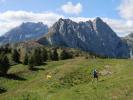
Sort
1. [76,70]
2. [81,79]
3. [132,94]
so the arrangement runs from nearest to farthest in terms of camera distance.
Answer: [132,94] → [81,79] → [76,70]

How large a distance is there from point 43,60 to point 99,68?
208 feet

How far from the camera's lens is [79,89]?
194 ft

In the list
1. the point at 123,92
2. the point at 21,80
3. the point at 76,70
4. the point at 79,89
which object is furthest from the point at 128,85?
the point at 21,80

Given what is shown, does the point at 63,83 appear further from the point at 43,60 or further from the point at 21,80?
the point at 43,60

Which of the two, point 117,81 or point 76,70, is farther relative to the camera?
point 76,70

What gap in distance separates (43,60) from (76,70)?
2484 inches

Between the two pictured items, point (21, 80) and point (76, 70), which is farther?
point (21, 80)

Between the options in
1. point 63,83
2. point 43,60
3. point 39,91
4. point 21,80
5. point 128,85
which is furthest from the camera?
point 43,60

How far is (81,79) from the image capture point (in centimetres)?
7212

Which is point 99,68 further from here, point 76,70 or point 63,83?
point 63,83

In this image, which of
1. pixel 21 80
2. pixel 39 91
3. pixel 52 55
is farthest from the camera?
pixel 52 55

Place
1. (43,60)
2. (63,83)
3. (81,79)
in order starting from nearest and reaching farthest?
1. (63,83)
2. (81,79)
3. (43,60)

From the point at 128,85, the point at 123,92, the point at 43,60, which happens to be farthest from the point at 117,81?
the point at 43,60

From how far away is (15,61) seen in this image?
505ft
